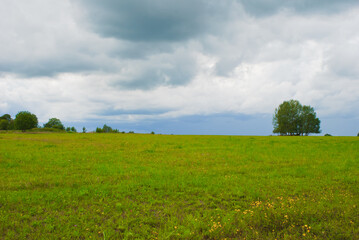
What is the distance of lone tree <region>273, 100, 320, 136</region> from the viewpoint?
105875 millimetres

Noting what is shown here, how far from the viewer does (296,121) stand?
10662cm

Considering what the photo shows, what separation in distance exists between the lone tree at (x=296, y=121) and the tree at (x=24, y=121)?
109 m

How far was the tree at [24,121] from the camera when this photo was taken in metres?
78.1

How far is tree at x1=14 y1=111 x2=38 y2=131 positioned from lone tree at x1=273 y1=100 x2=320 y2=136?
109209 millimetres


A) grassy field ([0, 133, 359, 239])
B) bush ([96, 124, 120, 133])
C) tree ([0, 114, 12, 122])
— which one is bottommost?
grassy field ([0, 133, 359, 239])

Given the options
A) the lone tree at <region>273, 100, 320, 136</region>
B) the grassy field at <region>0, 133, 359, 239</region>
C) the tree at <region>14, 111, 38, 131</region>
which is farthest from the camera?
the lone tree at <region>273, 100, 320, 136</region>

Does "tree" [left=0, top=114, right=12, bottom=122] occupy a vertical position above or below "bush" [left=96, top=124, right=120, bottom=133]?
above

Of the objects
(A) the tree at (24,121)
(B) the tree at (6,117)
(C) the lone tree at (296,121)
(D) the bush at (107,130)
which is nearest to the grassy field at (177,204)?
(D) the bush at (107,130)

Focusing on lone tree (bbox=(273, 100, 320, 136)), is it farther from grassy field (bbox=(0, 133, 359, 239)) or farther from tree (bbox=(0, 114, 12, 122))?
tree (bbox=(0, 114, 12, 122))

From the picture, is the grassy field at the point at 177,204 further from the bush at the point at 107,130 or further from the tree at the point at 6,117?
the tree at the point at 6,117

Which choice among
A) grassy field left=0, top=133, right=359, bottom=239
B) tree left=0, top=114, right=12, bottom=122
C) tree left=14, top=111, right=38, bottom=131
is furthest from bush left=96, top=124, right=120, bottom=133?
tree left=0, top=114, right=12, bottom=122

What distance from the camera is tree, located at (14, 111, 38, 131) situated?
78125 mm

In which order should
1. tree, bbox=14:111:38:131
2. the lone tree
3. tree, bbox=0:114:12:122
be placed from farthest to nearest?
tree, bbox=0:114:12:122, the lone tree, tree, bbox=14:111:38:131

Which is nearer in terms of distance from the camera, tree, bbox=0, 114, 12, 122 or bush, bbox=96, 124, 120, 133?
bush, bbox=96, 124, 120, 133
